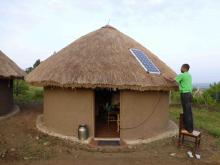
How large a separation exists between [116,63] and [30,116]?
4.96 metres

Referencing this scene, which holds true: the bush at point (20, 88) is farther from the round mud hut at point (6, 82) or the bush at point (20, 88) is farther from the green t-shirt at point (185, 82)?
the green t-shirt at point (185, 82)

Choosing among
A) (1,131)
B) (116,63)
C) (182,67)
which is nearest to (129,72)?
(116,63)

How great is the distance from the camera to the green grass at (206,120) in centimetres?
1278

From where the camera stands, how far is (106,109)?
12945 millimetres

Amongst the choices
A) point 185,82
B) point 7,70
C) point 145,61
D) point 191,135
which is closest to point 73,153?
point 191,135

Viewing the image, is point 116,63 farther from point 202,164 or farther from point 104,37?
point 202,164

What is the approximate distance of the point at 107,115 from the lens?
1309 cm

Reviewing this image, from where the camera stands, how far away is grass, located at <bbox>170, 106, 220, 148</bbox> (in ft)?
39.5

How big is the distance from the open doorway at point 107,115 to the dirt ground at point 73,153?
1.49 m

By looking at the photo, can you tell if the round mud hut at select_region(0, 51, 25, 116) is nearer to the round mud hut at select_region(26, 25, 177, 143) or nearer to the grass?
the round mud hut at select_region(26, 25, 177, 143)

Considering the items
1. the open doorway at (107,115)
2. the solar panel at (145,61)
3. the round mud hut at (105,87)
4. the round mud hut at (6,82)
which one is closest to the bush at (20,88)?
the round mud hut at (6,82)

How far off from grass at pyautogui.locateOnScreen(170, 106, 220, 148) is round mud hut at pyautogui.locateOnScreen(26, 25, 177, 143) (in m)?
1.86

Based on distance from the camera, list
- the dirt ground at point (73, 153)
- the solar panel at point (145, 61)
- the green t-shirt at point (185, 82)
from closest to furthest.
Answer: the dirt ground at point (73, 153)
the green t-shirt at point (185, 82)
the solar panel at point (145, 61)

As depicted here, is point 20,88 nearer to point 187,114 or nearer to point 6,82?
point 6,82
